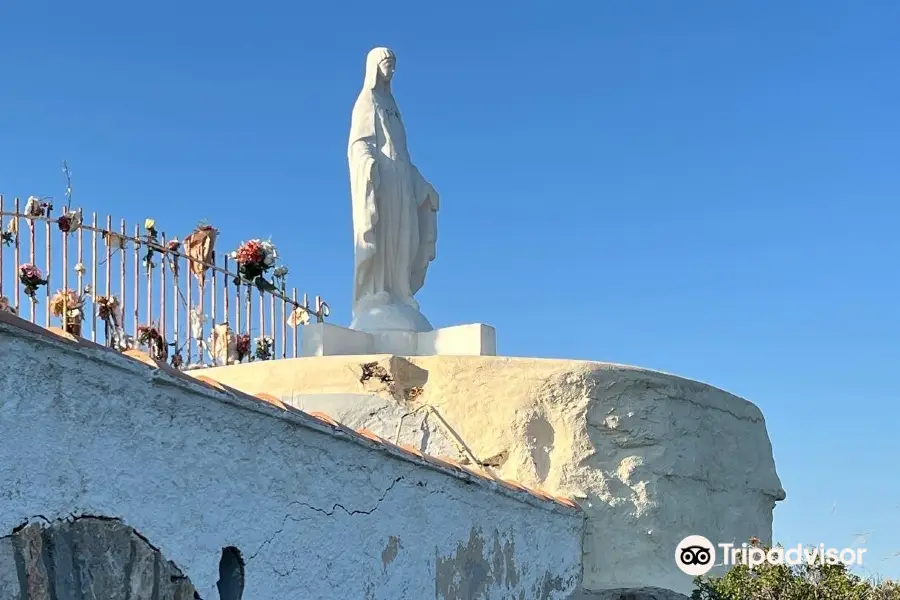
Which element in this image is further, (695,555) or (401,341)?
(401,341)

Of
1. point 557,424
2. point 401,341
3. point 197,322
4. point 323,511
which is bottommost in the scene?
point 323,511

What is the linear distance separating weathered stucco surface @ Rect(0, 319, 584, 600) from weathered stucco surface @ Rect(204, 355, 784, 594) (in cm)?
117

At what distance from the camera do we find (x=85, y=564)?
304 centimetres

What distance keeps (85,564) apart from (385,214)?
5124mm

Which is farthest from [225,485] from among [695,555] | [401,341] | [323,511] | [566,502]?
[401,341]

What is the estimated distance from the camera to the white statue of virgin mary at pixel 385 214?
790 centimetres

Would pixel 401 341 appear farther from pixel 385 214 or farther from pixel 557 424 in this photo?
pixel 557 424

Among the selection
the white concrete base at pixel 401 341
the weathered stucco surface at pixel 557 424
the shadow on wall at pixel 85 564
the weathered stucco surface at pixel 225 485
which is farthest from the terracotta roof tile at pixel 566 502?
the shadow on wall at pixel 85 564

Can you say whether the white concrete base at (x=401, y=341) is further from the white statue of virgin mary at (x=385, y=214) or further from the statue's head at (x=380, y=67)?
A: the statue's head at (x=380, y=67)

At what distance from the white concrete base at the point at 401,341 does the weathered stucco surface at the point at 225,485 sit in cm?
205

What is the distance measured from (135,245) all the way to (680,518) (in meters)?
3.96

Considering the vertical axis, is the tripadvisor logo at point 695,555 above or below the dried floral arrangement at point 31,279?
below

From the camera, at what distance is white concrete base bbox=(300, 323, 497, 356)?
7324mm

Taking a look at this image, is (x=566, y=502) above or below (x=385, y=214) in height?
below
